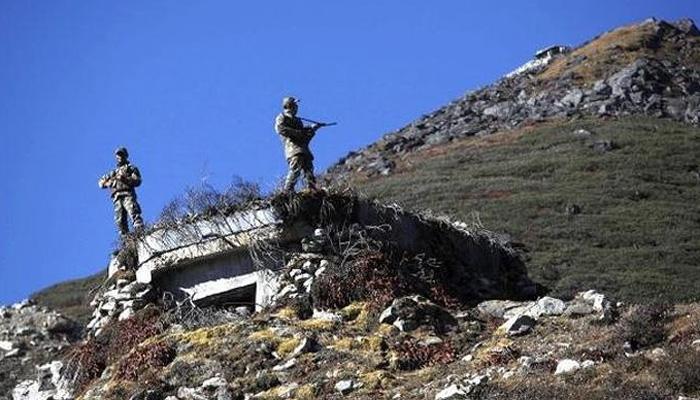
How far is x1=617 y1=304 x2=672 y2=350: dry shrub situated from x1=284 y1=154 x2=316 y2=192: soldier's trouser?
245 inches

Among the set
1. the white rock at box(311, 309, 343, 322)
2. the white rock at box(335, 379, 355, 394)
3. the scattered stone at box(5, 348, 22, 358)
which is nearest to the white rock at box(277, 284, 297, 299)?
the white rock at box(311, 309, 343, 322)

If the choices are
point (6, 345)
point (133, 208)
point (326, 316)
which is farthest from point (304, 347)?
point (6, 345)

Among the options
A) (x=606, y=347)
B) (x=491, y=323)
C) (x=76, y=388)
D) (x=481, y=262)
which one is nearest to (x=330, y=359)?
(x=491, y=323)

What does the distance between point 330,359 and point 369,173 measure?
46335 millimetres

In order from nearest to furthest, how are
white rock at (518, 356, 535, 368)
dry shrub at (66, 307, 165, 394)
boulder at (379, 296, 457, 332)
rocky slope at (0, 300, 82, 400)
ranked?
white rock at (518, 356, 535, 368), boulder at (379, 296, 457, 332), dry shrub at (66, 307, 165, 394), rocky slope at (0, 300, 82, 400)

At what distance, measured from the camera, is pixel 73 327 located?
3294 cm

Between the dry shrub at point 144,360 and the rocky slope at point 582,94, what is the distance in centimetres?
4339

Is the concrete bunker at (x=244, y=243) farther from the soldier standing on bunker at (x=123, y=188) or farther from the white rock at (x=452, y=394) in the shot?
the white rock at (x=452, y=394)

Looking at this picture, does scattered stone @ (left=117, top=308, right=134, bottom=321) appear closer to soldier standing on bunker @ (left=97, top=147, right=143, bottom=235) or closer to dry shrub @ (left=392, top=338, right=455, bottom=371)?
soldier standing on bunker @ (left=97, top=147, right=143, bottom=235)

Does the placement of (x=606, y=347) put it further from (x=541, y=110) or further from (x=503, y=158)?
(x=541, y=110)

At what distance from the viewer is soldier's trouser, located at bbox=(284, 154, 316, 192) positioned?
17266 millimetres

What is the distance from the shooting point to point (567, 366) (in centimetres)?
1102

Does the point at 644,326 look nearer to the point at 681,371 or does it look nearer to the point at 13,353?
the point at 681,371

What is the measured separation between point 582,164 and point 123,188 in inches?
1248
